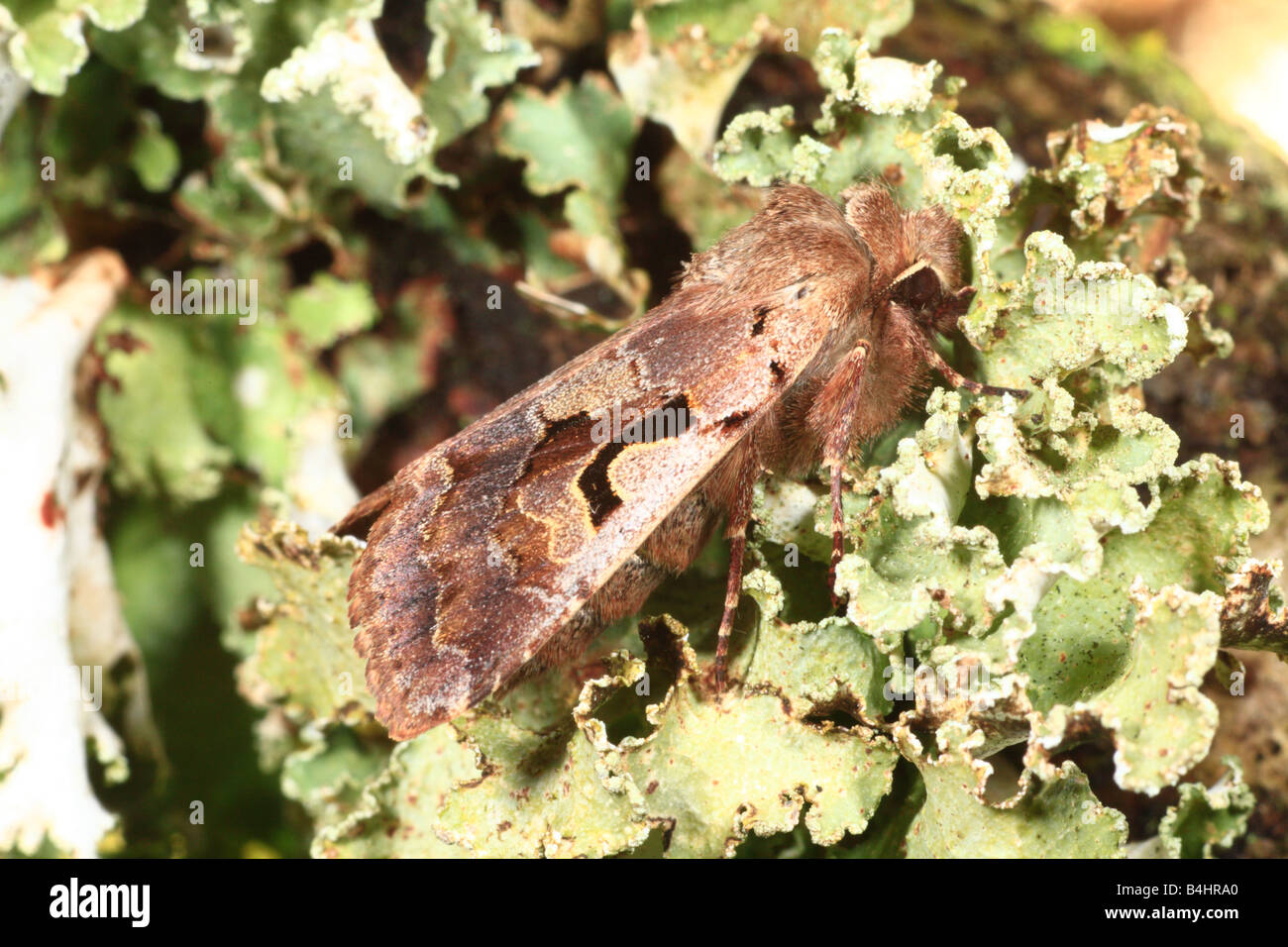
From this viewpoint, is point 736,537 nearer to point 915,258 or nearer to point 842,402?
point 842,402

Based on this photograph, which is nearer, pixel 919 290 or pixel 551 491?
pixel 551 491

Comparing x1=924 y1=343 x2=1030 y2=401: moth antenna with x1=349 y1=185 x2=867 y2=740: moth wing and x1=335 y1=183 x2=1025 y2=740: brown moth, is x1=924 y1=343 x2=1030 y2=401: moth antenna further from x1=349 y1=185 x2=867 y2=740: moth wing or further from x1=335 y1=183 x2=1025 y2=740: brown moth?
x1=349 y1=185 x2=867 y2=740: moth wing

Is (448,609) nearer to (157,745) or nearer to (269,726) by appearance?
(269,726)

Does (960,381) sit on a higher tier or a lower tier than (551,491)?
higher

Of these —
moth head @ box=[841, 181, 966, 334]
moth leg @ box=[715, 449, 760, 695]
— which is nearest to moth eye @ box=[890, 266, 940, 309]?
moth head @ box=[841, 181, 966, 334]

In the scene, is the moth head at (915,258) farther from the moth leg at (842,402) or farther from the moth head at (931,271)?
the moth leg at (842,402)

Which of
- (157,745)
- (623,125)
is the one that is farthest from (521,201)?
(157,745)

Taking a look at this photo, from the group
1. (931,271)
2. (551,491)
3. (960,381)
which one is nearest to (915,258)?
(931,271)
